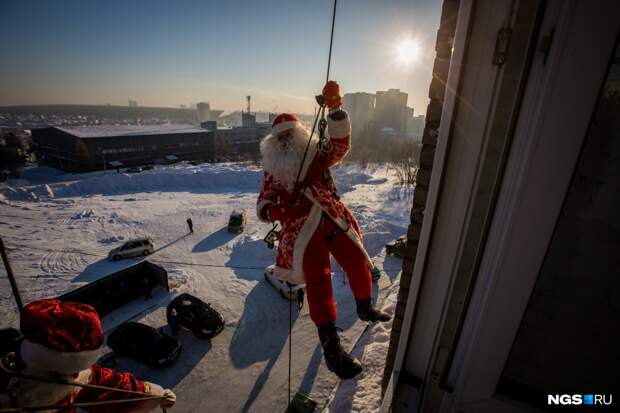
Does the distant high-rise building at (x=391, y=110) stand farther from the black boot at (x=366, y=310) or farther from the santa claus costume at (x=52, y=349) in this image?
the santa claus costume at (x=52, y=349)

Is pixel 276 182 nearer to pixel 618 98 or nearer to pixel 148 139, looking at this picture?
pixel 618 98

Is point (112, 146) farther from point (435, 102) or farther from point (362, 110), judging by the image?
point (362, 110)

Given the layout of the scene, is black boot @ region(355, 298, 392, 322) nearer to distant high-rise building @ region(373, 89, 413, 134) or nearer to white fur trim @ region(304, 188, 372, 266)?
white fur trim @ region(304, 188, 372, 266)

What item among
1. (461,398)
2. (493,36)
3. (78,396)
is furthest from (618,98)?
(78,396)

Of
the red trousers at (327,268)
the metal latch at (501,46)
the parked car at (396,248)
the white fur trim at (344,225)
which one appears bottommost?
the parked car at (396,248)

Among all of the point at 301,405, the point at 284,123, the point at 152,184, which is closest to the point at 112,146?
the point at 152,184

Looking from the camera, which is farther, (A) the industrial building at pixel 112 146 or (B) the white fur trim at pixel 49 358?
(A) the industrial building at pixel 112 146

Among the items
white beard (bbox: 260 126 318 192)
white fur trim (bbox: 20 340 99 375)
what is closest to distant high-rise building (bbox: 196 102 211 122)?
white beard (bbox: 260 126 318 192)

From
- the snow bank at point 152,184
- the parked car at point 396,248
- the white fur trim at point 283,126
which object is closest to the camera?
the white fur trim at point 283,126

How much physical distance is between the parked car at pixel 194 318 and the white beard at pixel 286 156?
258 inches

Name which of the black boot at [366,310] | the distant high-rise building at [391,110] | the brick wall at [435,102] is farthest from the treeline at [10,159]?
the distant high-rise building at [391,110]

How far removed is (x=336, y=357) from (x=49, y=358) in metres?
1.92

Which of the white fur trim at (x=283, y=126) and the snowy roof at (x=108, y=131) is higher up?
the white fur trim at (x=283, y=126)

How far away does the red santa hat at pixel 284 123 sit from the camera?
258 centimetres
